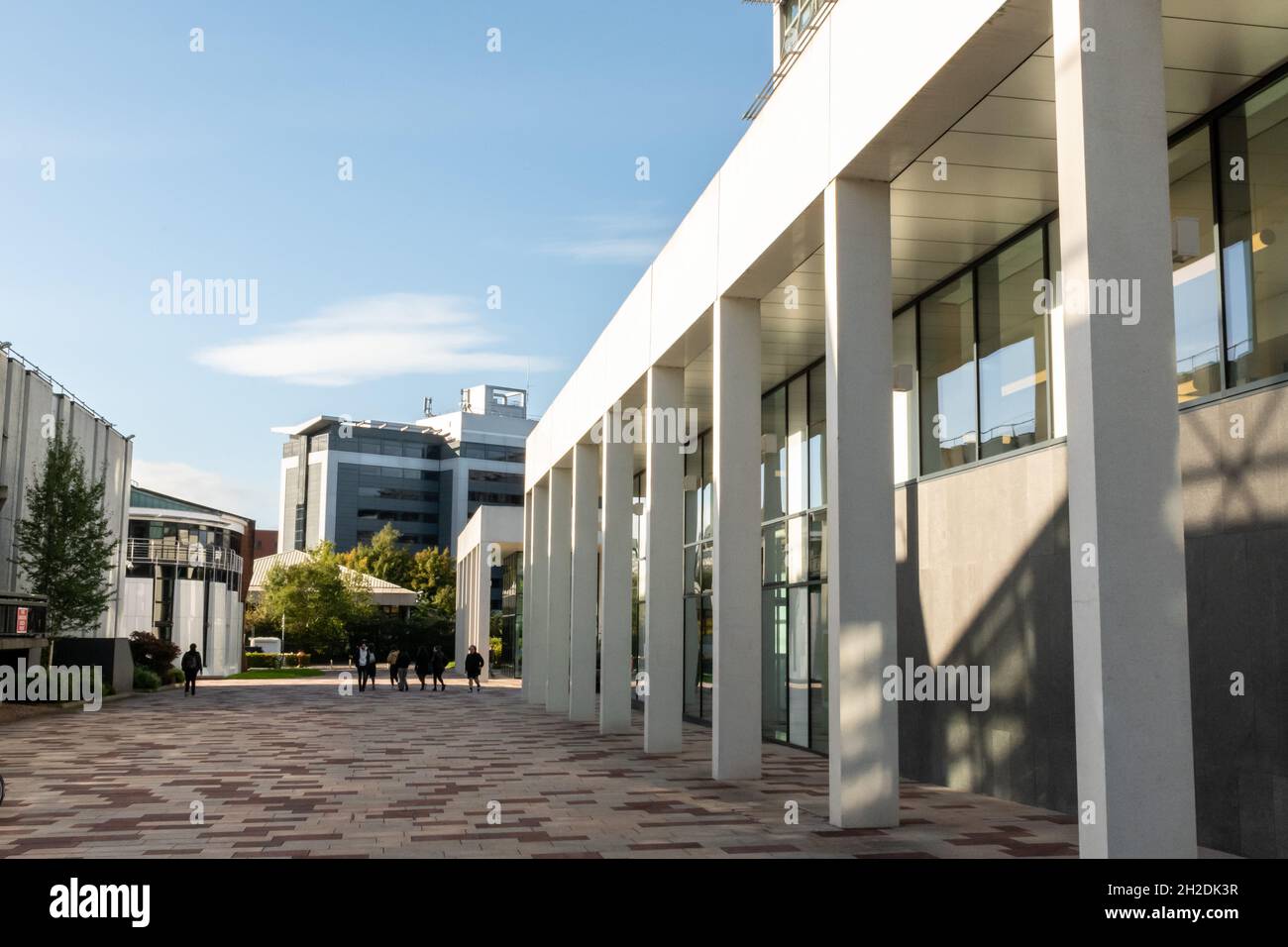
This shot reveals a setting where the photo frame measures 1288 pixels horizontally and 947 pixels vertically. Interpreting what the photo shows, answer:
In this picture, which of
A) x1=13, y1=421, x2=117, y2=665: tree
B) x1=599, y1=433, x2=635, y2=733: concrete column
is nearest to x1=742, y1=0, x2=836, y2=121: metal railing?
x1=599, y1=433, x2=635, y2=733: concrete column

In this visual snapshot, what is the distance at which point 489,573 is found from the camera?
5016cm

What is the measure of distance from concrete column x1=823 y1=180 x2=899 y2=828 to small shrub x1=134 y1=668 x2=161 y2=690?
3131 cm

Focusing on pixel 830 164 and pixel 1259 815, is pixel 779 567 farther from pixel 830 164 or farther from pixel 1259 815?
pixel 1259 815

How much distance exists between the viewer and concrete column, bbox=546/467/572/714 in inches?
1088

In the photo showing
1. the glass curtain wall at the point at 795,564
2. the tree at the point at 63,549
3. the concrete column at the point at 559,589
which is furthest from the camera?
the tree at the point at 63,549

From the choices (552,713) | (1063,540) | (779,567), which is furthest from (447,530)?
(1063,540)

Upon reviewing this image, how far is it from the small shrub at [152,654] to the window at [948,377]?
1257 inches

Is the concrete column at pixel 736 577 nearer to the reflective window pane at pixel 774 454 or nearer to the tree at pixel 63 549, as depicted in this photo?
the reflective window pane at pixel 774 454

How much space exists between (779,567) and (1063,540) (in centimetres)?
867

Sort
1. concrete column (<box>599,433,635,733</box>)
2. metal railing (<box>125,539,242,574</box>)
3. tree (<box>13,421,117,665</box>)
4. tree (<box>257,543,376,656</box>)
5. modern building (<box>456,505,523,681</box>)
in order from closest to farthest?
concrete column (<box>599,433,635,733</box>), tree (<box>13,421,117,665</box>), modern building (<box>456,505,523,681</box>), metal railing (<box>125,539,242,574</box>), tree (<box>257,543,376,656</box>)

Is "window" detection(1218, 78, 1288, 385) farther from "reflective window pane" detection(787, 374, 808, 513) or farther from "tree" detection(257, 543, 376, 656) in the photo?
"tree" detection(257, 543, 376, 656)

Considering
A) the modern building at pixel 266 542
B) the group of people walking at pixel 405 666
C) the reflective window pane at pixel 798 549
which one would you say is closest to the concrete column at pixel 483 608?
the group of people walking at pixel 405 666

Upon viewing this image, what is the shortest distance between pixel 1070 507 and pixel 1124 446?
0.53 metres

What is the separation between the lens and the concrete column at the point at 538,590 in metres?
31.3
